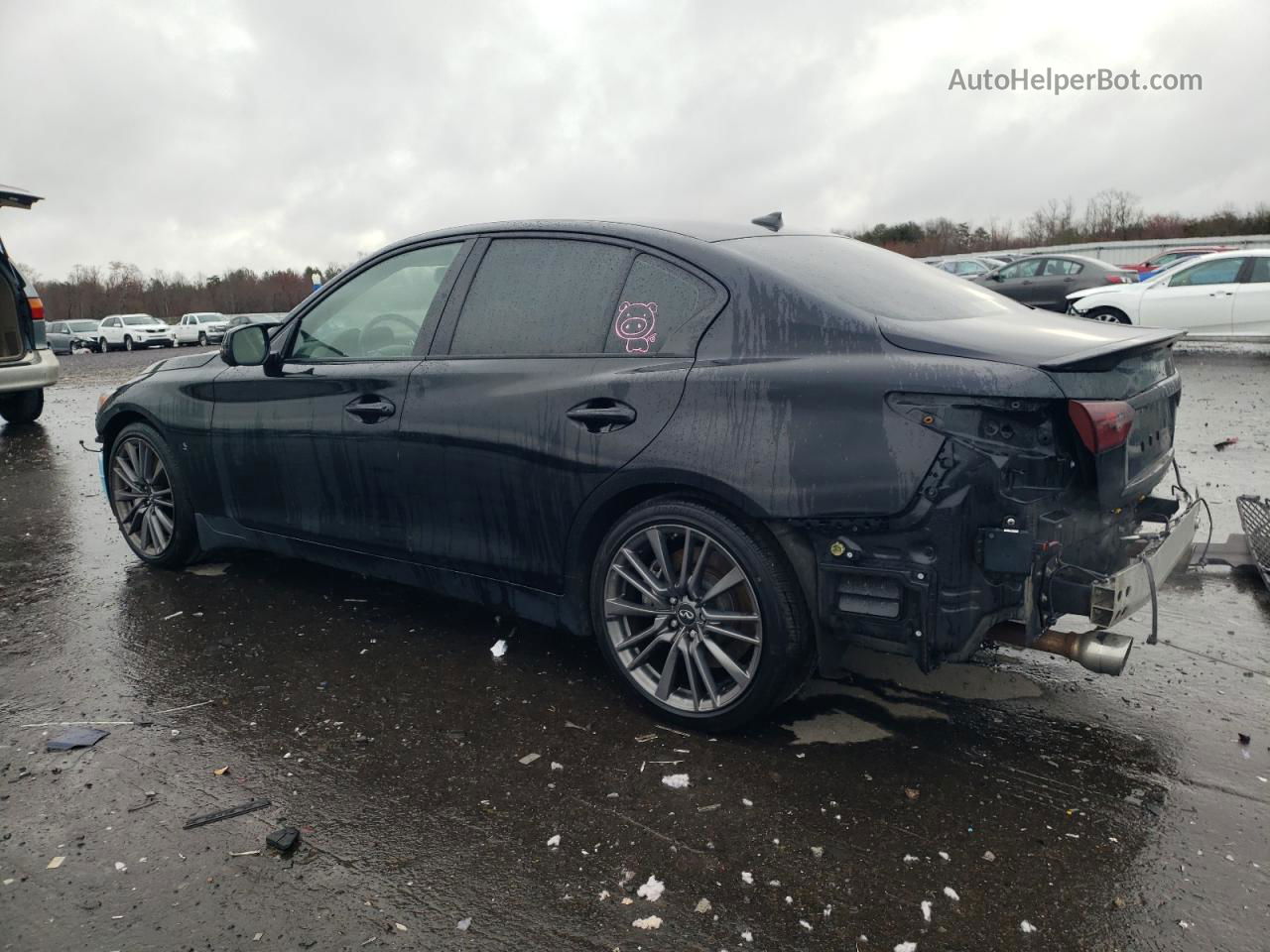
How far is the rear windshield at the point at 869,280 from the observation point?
3.39 metres

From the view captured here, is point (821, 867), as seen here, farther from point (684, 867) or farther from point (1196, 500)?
point (1196, 500)

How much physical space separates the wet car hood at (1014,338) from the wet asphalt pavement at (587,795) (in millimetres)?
1286

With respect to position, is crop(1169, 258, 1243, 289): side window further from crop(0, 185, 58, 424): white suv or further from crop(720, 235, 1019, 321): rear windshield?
crop(0, 185, 58, 424): white suv

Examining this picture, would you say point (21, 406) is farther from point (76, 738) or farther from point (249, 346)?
point (76, 738)

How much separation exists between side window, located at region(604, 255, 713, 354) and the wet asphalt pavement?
4.32ft

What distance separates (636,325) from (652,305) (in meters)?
0.09

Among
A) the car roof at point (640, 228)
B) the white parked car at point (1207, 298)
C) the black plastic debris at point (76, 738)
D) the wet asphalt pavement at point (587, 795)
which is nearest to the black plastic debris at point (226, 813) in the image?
the wet asphalt pavement at point (587, 795)

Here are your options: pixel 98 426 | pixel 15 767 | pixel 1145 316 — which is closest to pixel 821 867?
pixel 15 767

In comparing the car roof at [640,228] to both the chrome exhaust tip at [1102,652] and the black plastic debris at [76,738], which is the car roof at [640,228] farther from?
the black plastic debris at [76,738]

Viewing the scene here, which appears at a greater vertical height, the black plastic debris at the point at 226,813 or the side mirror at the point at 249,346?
the side mirror at the point at 249,346

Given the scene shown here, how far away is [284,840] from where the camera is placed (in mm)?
2844

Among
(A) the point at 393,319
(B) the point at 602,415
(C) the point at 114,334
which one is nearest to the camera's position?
(B) the point at 602,415

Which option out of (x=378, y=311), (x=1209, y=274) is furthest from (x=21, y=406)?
(x=1209, y=274)

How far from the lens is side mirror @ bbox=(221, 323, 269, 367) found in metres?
4.76
